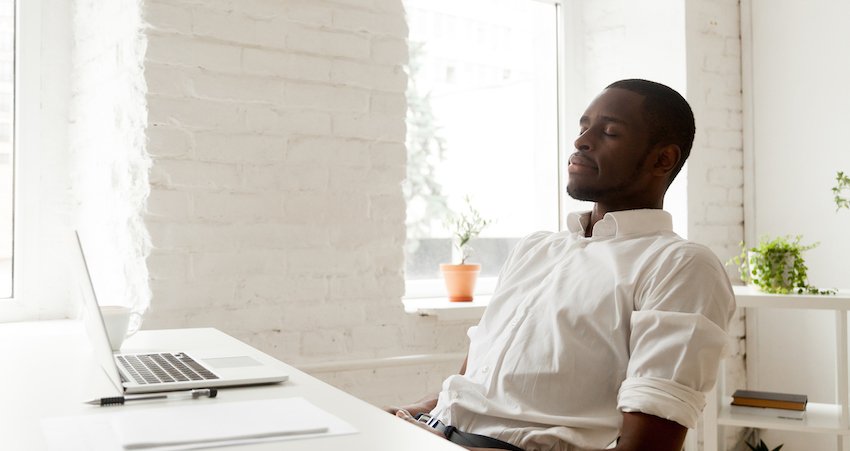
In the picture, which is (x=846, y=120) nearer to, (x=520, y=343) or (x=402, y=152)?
(x=402, y=152)

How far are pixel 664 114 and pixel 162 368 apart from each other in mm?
994

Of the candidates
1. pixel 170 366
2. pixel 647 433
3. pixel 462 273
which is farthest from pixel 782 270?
pixel 170 366

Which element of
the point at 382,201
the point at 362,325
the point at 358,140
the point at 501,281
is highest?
the point at 358,140

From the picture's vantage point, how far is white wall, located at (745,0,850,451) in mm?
2891

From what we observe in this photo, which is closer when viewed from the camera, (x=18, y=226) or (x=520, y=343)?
(x=520, y=343)

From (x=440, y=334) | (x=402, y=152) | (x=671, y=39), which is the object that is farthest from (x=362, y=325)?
(x=671, y=39)

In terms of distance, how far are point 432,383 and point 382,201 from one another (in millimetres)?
574

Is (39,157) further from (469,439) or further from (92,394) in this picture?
(469,439)

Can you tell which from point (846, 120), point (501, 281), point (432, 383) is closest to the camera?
point (501, 281)

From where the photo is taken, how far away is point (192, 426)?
37.7 inches

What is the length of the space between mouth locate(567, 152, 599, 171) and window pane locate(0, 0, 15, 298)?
5.24 ft

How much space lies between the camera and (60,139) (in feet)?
7.74

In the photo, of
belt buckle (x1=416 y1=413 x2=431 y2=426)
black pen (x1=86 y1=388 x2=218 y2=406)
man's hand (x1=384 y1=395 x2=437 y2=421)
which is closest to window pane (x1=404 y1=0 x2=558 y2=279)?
man's hand (x1=384 y1=395 x2=437 y2=421)

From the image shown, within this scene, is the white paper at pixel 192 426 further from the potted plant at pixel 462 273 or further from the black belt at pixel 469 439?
the potted plant at pixel 462 273
